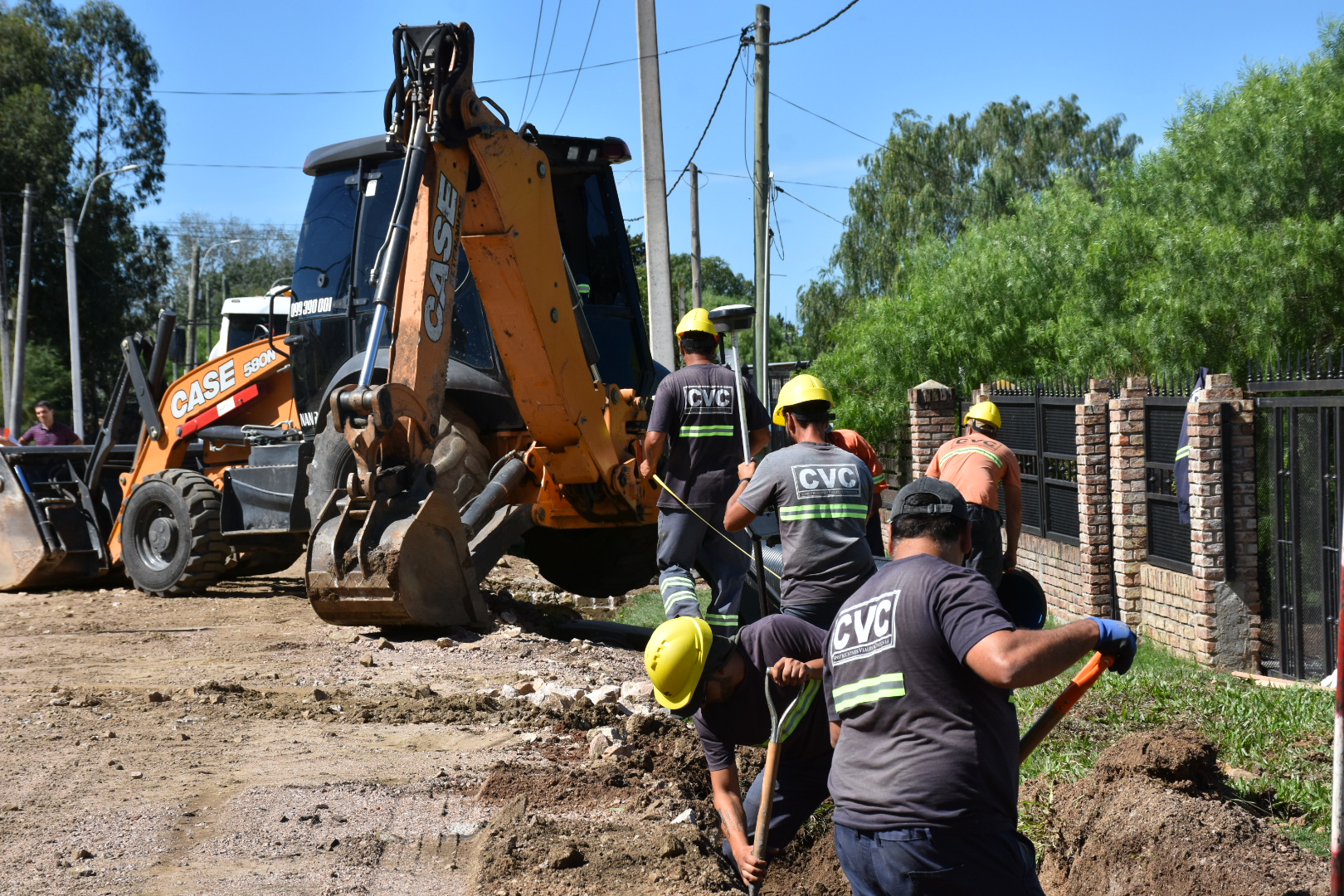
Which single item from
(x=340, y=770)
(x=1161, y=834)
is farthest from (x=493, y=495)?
(x=1161, y=834)

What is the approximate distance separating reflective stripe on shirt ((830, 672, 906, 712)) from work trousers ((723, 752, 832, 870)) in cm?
89

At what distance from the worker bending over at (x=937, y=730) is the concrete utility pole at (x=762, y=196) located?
10495 millimetres

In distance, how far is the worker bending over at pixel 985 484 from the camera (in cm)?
689

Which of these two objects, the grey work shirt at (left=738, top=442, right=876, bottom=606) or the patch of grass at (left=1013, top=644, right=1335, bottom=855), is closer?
the grey work shirt at (left=738, top=442, right=876, bottom=606)

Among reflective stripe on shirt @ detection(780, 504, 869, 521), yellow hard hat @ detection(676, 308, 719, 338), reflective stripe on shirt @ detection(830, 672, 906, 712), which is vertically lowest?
reflective stripe on shirt @ detection(830, 672, 906, 712)

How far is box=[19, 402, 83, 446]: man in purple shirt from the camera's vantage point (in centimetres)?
1419

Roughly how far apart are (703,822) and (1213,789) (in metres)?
2.02

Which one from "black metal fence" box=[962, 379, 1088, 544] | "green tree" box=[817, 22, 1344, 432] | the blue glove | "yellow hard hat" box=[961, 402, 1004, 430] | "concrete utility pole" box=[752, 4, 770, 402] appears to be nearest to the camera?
the blue glove

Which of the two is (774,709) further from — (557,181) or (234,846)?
(557,181)

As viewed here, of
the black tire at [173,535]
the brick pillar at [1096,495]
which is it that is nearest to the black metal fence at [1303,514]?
the brick pillar at [1096,495]

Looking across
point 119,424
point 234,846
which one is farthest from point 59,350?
point 234,846

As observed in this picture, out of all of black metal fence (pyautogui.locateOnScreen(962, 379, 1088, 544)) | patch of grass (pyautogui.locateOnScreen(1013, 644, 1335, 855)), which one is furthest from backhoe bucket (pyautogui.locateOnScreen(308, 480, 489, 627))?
black metal fence (pyautogui.locateOnScreen(962, 379, 1088, 544))

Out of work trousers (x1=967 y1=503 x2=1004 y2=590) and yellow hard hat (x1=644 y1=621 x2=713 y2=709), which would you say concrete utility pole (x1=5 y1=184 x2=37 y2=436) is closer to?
work trousers (x1=967 y1=503 x2=1004 y2=590)

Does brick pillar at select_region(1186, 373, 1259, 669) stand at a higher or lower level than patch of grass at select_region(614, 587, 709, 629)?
higher
